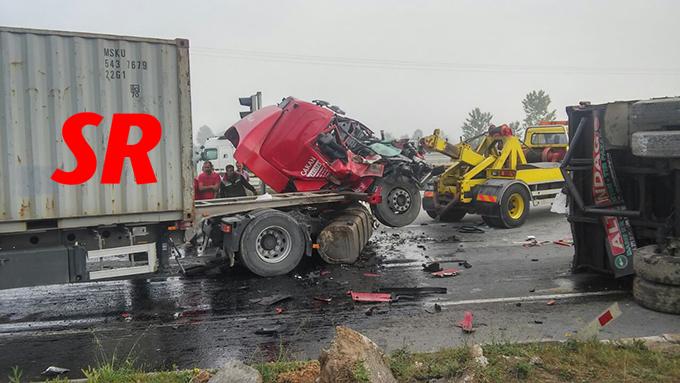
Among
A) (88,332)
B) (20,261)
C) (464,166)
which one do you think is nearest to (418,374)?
(88,332)

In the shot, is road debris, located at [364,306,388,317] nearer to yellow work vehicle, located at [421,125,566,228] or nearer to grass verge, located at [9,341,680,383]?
grass verge, located at [9,341,680,383]

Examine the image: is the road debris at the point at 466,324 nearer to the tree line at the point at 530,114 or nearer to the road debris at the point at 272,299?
the road debris at the point at 272,299

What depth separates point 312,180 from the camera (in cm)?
984

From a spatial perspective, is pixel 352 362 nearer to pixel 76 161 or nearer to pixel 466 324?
pixel 466 324

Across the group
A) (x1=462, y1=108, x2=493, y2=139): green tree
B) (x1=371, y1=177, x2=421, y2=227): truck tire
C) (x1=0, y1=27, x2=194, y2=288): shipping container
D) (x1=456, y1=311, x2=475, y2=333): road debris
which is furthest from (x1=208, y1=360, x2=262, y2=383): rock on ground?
(x1=462, y1=108, x2=493, y2=139): green tree

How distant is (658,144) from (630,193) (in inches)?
61.0

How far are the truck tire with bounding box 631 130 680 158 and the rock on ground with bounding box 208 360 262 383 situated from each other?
4.51 m

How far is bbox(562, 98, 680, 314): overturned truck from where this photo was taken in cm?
568

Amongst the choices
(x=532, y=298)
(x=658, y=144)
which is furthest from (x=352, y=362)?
(x=658, y=144)

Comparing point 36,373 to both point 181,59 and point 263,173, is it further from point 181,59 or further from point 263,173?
point 263,173

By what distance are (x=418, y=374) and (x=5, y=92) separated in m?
5.27

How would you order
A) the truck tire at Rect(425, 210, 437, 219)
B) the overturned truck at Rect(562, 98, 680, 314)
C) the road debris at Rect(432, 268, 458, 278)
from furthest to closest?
1. the truck tire at Rect(425, 210, 437, 219)
2. the road debris at Rect(432, 268, 458, 278)
3. the overturned truck at Rect(562, 98, 680, 314)

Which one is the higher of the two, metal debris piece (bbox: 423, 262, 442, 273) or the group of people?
the group of people

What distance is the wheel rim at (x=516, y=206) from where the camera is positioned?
12.8m
